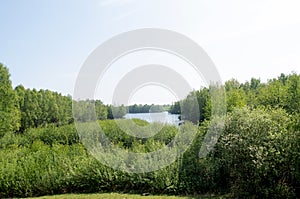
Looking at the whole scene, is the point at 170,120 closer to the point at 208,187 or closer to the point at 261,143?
the point at 208,187

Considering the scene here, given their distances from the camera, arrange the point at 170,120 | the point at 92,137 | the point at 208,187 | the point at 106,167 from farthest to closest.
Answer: the point at 170,120 → the point at 92,137 → the point at 106,167 → the point at 208,187

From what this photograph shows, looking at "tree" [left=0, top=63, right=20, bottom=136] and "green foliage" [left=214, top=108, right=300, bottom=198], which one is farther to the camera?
"tree" [left=0, top=63, right=20, bottom=136]

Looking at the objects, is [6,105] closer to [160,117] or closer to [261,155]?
[160,117]

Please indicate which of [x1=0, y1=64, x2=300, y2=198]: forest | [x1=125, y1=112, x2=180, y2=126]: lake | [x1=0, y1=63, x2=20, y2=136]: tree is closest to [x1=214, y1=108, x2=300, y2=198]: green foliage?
[x1=0, y1=64, x2=300, y2=198]: forest

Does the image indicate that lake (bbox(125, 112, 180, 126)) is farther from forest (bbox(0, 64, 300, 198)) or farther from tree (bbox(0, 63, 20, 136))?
tree (bbox(0, 63, 20, 136))

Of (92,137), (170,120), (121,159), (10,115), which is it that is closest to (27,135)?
(10,115)

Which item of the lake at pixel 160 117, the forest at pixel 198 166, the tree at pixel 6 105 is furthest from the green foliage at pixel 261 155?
the tree at pixel 6 105

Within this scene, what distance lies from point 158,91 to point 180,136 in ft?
6.66

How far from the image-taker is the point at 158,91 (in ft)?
26.7

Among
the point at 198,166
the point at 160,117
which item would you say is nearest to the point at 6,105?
the point at 160,117

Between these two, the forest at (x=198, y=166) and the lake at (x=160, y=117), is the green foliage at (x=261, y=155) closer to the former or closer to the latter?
the forest at (x=198, y=166)

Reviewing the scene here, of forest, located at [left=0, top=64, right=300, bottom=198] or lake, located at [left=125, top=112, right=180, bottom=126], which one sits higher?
lake, located at [left=125, top=112, right=180, bottom=126]

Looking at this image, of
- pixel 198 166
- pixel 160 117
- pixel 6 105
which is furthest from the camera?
pixel 6 105

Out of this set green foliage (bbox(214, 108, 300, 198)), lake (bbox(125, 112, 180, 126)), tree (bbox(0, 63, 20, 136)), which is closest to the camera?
green foliage (bbox(214, 108, 300, 198))
